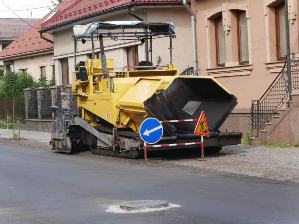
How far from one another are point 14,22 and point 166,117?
53.8 metres

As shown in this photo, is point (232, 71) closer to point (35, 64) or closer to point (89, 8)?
point (89, 8)

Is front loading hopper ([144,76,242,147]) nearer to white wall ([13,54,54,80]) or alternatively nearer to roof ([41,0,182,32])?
roof ([41,0,182,32])

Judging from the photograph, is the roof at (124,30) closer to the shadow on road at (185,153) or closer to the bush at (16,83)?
the shadow on road at (185,153)

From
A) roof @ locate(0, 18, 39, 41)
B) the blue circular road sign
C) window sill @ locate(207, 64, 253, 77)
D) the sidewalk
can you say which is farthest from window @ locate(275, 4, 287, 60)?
roof @ locate(0, 18, 39, 41)

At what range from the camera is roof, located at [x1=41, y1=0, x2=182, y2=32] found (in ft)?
80.3

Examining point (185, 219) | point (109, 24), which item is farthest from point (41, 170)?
point (185, 219)

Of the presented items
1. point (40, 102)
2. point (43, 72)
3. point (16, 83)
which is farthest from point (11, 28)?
point (40, 102)

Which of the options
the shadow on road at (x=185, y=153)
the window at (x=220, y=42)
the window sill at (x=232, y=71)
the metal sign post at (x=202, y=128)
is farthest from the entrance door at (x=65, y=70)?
the metal sign post at (x=202, y=128)

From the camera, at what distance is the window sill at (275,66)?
1914 centimetres

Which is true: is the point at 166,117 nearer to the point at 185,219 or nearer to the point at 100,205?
the point at 100,205

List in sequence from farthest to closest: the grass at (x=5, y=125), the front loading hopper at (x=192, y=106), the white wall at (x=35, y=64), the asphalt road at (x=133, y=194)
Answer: the white wall at (x=35, y=64)
the grass at (x=5, y=125)
the front loading hopper at (x=192, y=106)
the asphalt road at (x=133, y=194)

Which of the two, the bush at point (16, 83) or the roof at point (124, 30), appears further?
the bush at point (16, 83)

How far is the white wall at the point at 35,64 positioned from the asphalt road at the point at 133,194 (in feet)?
76.7

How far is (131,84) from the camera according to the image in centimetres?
1614
